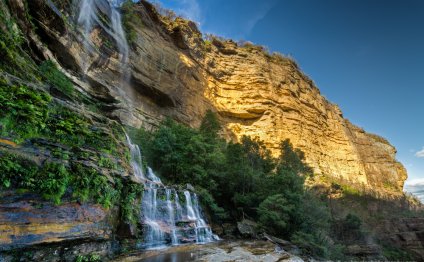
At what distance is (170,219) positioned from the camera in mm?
12609

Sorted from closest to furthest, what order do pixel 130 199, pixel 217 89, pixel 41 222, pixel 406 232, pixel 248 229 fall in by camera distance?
pixel 41 222 → pixel 130 199 → pixel 248 229 → pixel 406 232 → pixel 217 89

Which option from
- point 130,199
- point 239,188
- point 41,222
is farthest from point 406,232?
point 41,222

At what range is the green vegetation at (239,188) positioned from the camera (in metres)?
16.2

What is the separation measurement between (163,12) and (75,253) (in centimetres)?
4119

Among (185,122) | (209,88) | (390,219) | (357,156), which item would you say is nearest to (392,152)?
(357,156)

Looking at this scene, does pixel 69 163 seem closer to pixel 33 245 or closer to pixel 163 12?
pixel 33 245

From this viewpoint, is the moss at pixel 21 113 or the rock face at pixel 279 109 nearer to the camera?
the moss at pixel 21 113

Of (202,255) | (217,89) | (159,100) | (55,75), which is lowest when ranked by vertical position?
(202,255)

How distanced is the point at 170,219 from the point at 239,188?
29.8 feet

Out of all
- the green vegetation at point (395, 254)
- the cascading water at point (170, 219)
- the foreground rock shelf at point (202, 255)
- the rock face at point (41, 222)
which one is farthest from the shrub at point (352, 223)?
the rock face at point (41, 222)

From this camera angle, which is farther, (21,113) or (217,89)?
(217,89)

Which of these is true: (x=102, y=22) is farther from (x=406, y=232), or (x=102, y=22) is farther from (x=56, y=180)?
(x=406, y=232)

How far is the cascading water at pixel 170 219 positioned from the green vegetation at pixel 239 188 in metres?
2.31

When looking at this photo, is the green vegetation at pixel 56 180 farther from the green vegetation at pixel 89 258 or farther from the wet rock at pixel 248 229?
the wet rock at pixel 248 229
